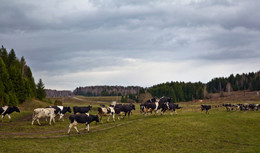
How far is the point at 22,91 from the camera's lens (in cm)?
7262

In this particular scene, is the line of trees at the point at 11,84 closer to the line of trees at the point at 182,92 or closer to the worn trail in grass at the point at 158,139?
the worn trail in grass at the point at 158,139

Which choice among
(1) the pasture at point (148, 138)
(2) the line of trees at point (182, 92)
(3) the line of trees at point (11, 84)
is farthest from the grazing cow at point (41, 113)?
(2) the line of trees at point (182, 92)

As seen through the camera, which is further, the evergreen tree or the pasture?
the evergreen tree

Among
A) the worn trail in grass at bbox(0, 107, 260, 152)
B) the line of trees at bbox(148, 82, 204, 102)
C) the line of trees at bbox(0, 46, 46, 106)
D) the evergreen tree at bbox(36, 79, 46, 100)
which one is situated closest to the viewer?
the worn trail in grass at bbox(0, 107, 260, 152)

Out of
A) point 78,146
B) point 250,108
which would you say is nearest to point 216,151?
point 78,146

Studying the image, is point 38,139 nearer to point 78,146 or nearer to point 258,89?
point 78,146

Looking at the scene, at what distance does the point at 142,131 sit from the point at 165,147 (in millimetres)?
6297

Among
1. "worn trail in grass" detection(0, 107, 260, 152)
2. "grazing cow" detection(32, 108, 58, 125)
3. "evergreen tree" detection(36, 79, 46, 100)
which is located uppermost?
"evergreen tree" detection(36, 79, 46, 100)

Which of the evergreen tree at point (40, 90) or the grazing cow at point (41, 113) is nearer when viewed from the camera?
the grazing cow at point (41, 113)

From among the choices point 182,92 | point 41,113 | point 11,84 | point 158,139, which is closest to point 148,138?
point 158,139

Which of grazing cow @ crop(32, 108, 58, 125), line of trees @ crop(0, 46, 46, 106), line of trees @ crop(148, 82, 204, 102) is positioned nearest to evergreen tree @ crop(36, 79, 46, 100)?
line of trees @ crop(0, 46, 46, 106)

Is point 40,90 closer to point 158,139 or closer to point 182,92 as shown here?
point 158,139

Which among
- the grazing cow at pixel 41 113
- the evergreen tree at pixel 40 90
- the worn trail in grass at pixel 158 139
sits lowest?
the worn trail in grass at pixel 158 139

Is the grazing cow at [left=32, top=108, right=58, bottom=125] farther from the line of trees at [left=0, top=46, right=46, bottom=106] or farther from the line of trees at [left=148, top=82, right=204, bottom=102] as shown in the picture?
the line of trees at [left=148, top=82, right=204, bottom=102]
